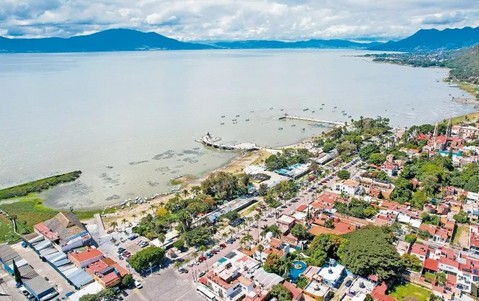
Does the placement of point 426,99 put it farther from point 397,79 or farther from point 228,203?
point 228,203

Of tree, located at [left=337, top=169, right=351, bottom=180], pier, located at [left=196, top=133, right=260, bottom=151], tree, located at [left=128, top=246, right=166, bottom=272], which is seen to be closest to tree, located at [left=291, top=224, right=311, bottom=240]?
tree, located at [left=128, top=246, right=166, bottom=272]

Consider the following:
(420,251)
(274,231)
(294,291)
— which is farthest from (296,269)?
(420,251)

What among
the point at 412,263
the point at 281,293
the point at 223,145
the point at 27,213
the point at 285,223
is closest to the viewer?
the point at 281,293

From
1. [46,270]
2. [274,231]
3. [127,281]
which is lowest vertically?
[46,270]

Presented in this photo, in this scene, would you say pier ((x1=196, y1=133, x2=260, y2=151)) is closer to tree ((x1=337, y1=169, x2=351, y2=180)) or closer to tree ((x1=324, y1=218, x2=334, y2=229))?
tree ((x1=337, y1=169, x2=351, y2=180))

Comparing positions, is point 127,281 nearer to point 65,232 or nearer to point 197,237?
point 197,237
